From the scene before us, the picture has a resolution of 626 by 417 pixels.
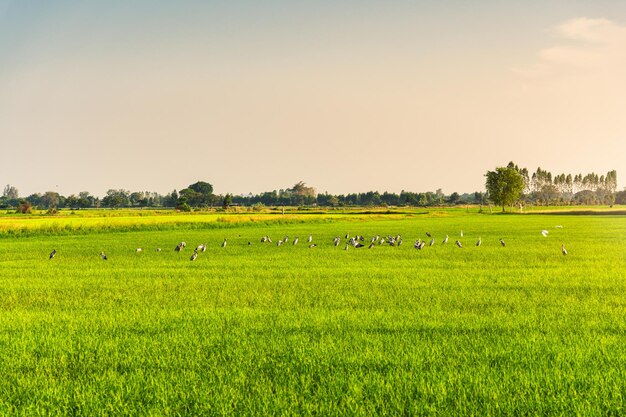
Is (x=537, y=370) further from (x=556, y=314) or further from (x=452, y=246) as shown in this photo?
(x=452, y=246)

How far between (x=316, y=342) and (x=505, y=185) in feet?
436

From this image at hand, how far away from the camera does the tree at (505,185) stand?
130250 millimetres

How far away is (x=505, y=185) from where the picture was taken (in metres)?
131

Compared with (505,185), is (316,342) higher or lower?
lower

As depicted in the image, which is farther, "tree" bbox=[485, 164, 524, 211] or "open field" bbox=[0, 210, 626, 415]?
"tree" bbox=[485, 164, 524, 211]

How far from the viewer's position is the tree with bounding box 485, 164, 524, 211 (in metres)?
130

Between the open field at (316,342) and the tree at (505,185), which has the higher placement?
the tree at (505,185)

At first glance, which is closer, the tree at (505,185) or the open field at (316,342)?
the open field at (316,342)

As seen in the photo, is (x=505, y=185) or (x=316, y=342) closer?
(x=316, y=342)

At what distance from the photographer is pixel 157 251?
89.7 ft

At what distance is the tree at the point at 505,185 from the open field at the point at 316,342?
120m

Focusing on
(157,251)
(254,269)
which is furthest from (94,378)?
(157,251)

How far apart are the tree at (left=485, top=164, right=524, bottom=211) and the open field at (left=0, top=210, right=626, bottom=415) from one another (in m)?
120

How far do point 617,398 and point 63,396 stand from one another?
23.3 feet
